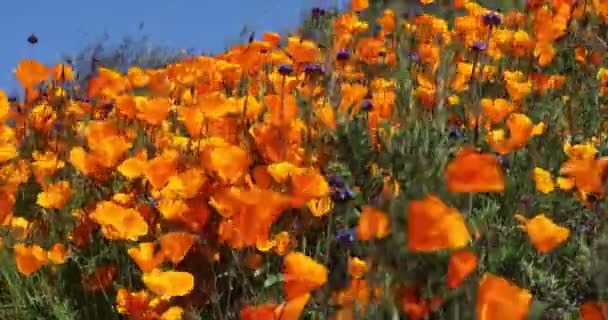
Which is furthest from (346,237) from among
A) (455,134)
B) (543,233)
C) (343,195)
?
(455,134)

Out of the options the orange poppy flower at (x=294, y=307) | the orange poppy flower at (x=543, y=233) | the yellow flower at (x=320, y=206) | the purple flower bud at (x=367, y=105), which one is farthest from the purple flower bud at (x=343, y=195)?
the purple flower bud at (x=367, y=105)

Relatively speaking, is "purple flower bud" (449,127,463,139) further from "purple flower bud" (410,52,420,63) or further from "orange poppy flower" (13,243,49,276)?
"purple flower bud" (410,52,420,63)

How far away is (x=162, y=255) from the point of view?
96.0 inches

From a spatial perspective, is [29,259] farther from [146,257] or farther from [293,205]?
[293,205]

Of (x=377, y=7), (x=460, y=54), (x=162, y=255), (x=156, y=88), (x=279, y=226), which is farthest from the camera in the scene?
(x=377, y=7)

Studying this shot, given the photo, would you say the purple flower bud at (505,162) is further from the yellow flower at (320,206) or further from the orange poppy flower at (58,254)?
the orange poppy flower at (58,254)

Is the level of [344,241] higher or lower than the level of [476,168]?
lower

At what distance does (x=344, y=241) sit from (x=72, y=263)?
1.09m

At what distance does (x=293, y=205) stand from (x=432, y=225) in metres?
0.87

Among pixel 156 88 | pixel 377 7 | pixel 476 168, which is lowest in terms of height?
pixel 377 7

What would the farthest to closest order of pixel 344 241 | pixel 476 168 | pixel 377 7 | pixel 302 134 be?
pixel 377 7, pixel 302 134, pixel 344 241, pixel 476 168

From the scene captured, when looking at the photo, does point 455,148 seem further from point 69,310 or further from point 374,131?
point 69,310

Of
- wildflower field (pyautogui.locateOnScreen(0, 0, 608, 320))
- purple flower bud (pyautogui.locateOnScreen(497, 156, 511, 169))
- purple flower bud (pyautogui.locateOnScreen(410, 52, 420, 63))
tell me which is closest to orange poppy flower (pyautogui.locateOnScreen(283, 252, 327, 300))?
wildflower field (pyautogui.locateOnScreen(0, 0, 608, 320))

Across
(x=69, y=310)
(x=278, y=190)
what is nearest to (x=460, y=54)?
(x=278, y=190)
